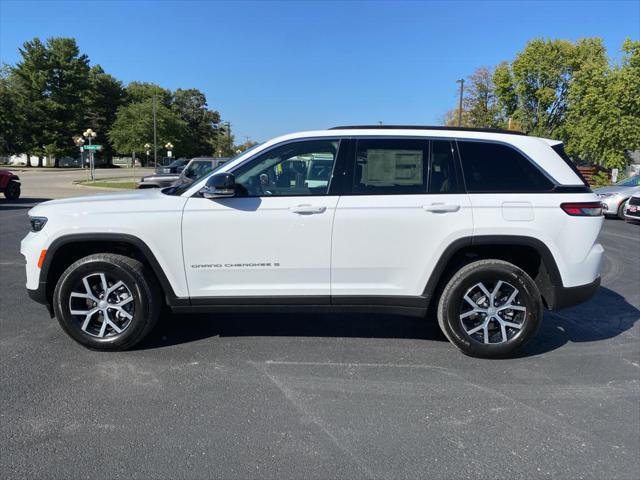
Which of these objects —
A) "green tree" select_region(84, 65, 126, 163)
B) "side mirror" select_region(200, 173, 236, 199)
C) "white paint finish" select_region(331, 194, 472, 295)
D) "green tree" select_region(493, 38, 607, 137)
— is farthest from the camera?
"green tree" select_region(84, 65, 126, 163)

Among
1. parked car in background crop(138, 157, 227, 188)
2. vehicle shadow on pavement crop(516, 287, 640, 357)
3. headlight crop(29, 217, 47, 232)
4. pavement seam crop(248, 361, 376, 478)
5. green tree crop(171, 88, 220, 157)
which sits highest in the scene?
green tree crop(171, 88, 220, 157)

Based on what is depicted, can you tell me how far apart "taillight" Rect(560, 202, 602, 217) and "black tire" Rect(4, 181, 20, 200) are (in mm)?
19545

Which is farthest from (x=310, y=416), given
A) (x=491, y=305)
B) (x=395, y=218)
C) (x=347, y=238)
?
(x=491, y=305)

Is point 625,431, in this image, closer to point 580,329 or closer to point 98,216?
point 580,329

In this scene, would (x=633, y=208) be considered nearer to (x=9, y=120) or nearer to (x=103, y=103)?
(x=9, y=120)

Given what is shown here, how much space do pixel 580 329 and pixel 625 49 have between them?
1109 inches

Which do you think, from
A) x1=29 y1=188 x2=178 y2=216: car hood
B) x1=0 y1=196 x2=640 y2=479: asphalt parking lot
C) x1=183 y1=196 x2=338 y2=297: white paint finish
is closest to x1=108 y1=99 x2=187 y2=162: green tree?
x1=29 y1=188 x2=178 y2=216: car hood

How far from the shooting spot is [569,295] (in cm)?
381

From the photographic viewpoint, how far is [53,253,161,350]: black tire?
3762 mm

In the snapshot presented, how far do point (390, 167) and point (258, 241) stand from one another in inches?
49.0

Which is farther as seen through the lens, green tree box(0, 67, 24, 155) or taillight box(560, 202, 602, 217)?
green tree box(0, 67, 24, 155)

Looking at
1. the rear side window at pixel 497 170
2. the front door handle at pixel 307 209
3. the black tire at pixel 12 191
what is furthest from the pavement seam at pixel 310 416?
the black tire at pixel 12 191

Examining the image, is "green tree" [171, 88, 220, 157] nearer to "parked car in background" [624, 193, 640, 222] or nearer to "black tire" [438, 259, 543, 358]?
"parked car in background" [624, 193, 640, 222]

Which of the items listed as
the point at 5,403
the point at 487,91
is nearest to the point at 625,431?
the point at 5,403
